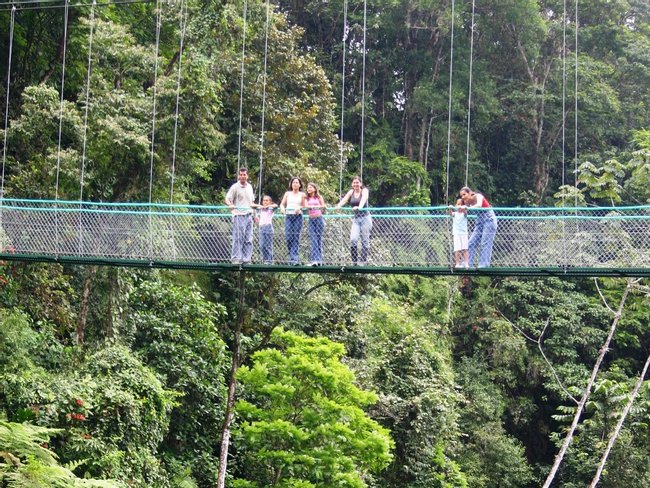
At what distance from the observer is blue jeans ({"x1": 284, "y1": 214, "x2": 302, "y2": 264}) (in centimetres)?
1150

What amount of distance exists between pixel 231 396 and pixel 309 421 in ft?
6.72

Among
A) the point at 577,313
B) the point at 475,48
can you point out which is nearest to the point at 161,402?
the point at 577,313

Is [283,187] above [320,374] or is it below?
above

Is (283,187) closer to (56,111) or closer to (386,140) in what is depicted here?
(56,111)

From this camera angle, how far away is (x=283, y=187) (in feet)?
59.8

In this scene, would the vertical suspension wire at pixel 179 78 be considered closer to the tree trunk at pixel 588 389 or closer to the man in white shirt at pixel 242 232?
the man in white shirt at pixel 242 232

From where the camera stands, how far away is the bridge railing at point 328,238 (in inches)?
445

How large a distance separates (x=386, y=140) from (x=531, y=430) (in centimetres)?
682

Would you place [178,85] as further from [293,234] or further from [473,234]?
[473,234]

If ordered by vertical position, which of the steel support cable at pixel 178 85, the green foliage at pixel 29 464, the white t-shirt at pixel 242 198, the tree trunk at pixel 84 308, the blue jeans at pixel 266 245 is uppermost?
the steel support cable at pixel 178 85

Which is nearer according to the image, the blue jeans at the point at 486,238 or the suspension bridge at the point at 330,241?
the blue jeans at the point at 486,238

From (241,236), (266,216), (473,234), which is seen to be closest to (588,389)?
(473,234)

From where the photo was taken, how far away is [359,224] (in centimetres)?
1135

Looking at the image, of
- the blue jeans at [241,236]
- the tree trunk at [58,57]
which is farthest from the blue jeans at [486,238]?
the tree trunk at [58,57]
